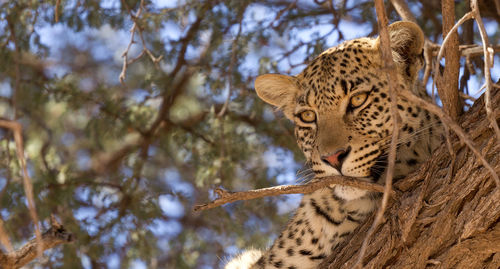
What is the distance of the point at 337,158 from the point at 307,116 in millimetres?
668

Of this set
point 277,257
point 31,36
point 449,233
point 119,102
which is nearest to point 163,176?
point 119,102

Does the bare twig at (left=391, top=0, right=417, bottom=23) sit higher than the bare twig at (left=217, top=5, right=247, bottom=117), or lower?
lower

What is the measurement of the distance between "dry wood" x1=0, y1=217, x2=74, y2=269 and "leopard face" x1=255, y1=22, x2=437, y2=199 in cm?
163

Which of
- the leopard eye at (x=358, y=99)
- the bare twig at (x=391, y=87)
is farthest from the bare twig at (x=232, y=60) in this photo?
the bare twig at (x=391, y=87)

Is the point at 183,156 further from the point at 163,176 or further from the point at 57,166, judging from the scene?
the point at 57,166

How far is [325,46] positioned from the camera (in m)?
5.78

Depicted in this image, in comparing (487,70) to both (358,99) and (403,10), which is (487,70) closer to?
(358,99)

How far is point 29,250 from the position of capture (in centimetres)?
372

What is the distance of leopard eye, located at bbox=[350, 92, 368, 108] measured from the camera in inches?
153

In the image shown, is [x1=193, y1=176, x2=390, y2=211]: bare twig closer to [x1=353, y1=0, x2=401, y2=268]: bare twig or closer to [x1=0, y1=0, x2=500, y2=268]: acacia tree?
[x1=353, y1=0, x2=401, y2=268]: bare twig

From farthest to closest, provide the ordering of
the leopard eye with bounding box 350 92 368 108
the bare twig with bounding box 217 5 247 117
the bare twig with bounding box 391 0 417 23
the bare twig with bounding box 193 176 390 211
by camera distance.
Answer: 1. the bare twig with bounding box 217 5 247 117
2. the bare twig with bounding box 391 0 417 23
3. the leopard eye with bounding box 350 92 368 108
4. the bare twig with bounding box 193 176 390 211

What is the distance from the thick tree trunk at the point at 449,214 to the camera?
2.71m

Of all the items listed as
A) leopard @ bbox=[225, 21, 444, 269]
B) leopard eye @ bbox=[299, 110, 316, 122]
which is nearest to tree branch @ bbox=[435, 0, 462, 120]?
leopard @ bbox=[225, 21, 444, 269]

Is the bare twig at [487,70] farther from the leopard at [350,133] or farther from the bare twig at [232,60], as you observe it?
the bare twig at [232,60]
